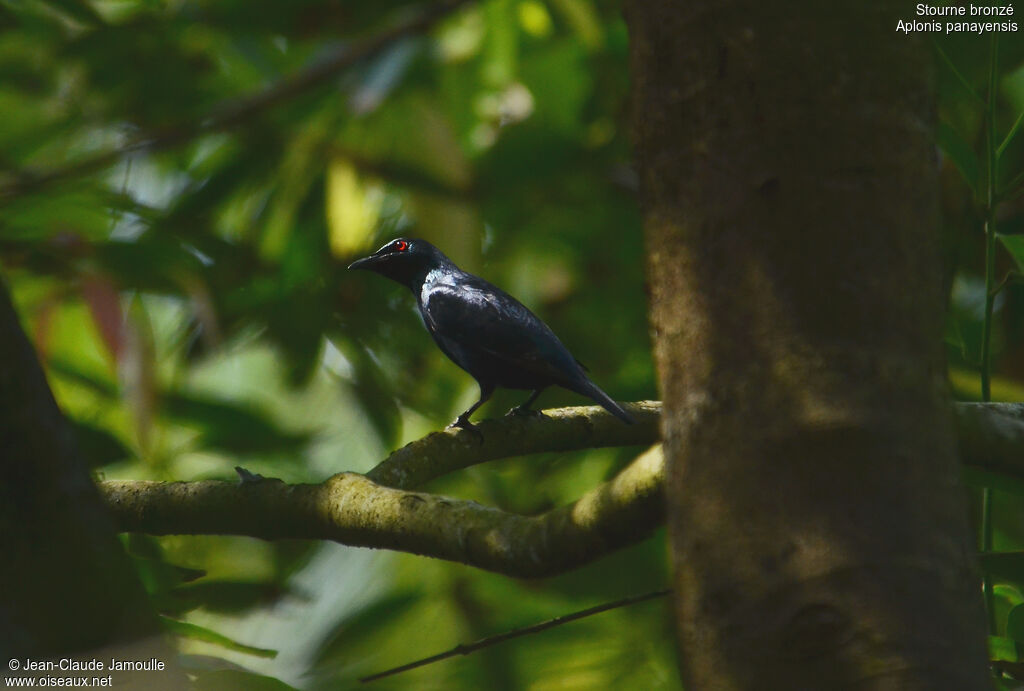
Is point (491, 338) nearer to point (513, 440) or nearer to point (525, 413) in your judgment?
→ point (525, 413)

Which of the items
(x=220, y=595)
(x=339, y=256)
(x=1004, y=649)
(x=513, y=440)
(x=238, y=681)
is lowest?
(x=1004, y=649)

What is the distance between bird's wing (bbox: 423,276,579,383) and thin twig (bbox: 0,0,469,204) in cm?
112

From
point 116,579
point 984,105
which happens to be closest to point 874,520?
point 116,579

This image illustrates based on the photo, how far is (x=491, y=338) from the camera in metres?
4.08

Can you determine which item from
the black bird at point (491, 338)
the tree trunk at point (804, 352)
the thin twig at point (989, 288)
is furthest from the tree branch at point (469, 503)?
the black bird at point (491, 338)

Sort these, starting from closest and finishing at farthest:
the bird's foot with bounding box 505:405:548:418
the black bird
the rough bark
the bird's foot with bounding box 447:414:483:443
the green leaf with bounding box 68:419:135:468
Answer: the rough bark → the bird's foot with bounding box 447:414:483:443 → the bird's foot with bounding box 505:405:548:418 → the green leaf with bounding box 68:419:135:468 → the black bird

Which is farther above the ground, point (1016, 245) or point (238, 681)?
point (1016, 245)

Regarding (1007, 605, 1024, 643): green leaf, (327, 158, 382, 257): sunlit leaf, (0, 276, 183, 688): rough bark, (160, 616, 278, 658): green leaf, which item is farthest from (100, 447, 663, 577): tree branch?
(327, 158, 382, 257): sunlit leaf

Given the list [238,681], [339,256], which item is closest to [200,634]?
[238,681]

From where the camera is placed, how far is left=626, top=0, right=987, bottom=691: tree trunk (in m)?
1.37

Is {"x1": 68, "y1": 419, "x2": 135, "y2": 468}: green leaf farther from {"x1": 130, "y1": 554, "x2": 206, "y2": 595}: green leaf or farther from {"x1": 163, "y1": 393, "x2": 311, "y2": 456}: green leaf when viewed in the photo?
{"x1": 130, "y1": 554, "x2": 206, "y2": 595}: green leaf

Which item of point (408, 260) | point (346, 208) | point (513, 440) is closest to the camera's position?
point (513, 440)

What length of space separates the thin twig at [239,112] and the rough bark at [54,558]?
7.07 ft

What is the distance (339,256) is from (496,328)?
2.18 m
